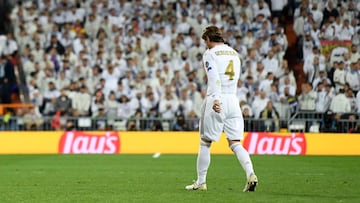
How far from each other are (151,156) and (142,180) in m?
9.42

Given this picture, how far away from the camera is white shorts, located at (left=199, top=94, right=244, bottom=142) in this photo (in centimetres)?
1287

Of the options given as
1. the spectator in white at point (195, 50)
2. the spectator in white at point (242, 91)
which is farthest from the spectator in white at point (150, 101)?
the spectator in white at point (242, 91)

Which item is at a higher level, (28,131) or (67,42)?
(67,42)

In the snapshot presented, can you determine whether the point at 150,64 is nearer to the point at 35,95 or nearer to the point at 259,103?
the point at 35,95

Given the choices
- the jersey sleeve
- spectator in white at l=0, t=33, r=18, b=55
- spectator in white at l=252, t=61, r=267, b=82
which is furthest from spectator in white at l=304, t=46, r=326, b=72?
the jersey sleeve

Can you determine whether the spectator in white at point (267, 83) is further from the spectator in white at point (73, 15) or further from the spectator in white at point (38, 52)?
the spectator in white at point (38, 52)

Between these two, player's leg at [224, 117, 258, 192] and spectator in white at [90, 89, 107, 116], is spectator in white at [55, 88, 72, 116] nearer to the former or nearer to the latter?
spectator in white at [90, 89, 107, 116]

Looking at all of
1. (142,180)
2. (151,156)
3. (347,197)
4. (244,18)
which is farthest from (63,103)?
(347,197)

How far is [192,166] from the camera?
66.2ft

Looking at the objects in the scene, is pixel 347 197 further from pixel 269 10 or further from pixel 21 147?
pixel 269 10

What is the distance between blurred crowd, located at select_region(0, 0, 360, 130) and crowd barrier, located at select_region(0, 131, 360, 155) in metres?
0.71

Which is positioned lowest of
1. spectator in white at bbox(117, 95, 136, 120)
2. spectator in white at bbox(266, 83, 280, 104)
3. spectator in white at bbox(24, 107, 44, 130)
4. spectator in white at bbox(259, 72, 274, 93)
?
spectator in white at bbox(24, 107, 44, 130)

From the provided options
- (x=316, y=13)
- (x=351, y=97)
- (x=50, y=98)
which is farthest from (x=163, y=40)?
(x=351, y=97)

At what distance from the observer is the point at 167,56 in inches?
1179
